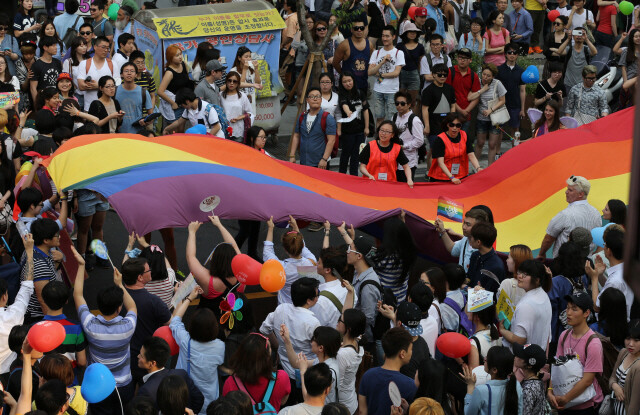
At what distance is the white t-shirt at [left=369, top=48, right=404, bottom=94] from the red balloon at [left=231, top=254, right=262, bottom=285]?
6.95 metres

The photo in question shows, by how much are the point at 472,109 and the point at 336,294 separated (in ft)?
22.4

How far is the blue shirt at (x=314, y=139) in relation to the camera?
11375mm

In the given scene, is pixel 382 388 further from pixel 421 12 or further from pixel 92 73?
pixel 421 12

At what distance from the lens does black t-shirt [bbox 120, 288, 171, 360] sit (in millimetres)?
7023

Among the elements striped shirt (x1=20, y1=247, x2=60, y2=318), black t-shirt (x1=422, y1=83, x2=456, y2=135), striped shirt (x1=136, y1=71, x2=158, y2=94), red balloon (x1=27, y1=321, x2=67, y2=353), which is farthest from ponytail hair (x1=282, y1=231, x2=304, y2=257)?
black t-shirt (x1=422, y1=83, x2=456, y2=135)

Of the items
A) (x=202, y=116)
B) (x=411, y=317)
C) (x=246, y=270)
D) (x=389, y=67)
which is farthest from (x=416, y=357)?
(x=389, y=67)

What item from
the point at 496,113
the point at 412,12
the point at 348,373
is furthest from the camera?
the point at 412,12

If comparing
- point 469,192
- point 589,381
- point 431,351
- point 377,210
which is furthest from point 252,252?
point 589,381

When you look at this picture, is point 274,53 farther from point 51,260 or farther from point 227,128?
point 51,260

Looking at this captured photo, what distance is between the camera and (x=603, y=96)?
12.4 metres

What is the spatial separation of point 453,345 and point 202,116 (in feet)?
18.8

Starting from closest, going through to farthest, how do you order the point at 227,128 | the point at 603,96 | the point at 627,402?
1. the point at 627,402
2. the point at 227,128
3. the point at 603,96

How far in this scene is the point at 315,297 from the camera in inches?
268

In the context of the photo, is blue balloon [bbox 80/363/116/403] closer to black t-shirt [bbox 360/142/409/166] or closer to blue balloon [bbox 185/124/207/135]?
blue balloon [bbox 185/124/207/135]
